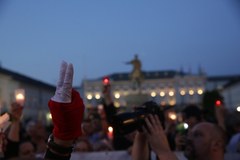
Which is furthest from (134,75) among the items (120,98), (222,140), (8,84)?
(120,98)

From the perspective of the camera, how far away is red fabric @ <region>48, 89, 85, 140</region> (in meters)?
1.57

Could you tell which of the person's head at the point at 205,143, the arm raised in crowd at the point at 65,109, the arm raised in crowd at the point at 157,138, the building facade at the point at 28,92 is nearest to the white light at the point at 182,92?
the building facade at the point at 28,92

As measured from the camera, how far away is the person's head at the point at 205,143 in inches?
117

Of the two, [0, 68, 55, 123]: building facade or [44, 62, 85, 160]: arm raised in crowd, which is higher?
[44, 62, 85, 160]: arm raised in crowd

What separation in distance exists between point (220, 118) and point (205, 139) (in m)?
4.25

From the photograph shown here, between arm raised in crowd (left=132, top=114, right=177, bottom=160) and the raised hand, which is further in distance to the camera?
arm raised in crowd (left=132, top=114, right=177, bottom=160)

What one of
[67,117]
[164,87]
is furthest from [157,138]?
[164,87]

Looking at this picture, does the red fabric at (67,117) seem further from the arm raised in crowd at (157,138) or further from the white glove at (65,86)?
the arm raised in crowd at (157,138)

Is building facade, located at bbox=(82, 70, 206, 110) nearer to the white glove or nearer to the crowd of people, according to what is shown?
the crowd of people

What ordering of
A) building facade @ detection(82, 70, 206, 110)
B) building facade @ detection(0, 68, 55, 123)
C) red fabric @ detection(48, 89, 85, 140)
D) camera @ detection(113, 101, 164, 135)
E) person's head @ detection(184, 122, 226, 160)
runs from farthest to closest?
1. building facade @ detection(82, 70, 206, 110)
2. building facade @ detection(0, 68, 55, 123)
3. person's head @ detection(184, 122, 226, 160)
4. camera @ detection(113, 101, 164, 135)
5. red fabric @ detection(48, 89, 85, 140)

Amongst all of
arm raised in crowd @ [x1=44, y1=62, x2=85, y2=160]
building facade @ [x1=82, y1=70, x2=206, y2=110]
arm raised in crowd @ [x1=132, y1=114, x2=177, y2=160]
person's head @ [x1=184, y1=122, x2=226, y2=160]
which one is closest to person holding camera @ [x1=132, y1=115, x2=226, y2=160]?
person's head @ [x1=184, y1=122, x2=226, y2=160]

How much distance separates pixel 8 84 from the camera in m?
55.7

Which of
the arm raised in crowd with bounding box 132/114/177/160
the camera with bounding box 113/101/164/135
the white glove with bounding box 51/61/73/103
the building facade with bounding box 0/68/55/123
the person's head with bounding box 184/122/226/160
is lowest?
the building facade with bounding box 0/68/55/123

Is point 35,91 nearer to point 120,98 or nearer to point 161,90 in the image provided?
point 120,98
